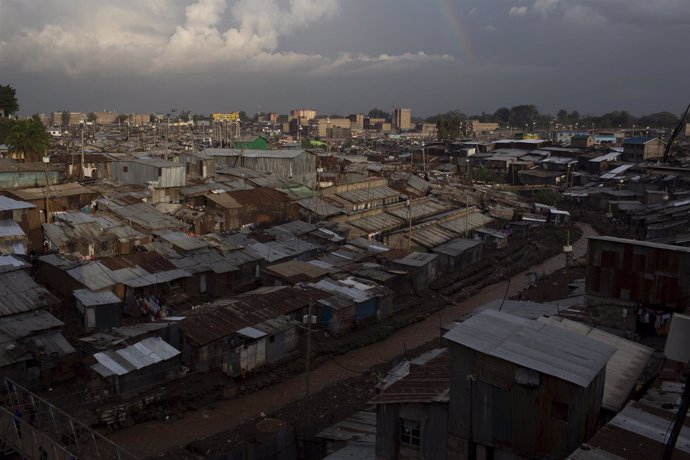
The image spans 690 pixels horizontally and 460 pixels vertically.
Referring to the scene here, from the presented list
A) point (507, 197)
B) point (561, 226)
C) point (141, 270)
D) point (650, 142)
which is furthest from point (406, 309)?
point (650, 142)

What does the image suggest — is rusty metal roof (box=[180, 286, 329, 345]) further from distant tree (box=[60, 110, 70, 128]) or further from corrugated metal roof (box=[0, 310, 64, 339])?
distant tree (box=[60, 110, 70, 128])

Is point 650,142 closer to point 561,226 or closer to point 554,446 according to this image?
point 561,226

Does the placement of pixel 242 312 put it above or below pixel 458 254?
above

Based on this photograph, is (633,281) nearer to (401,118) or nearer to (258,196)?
(258,196)

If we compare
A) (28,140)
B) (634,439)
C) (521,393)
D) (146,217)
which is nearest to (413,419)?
(521,393)

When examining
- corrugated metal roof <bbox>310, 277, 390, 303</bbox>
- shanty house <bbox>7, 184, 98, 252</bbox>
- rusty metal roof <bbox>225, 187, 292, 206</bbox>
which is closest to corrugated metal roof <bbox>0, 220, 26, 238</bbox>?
shanty house <bbox>7, 184, 98, 252</bbox>
